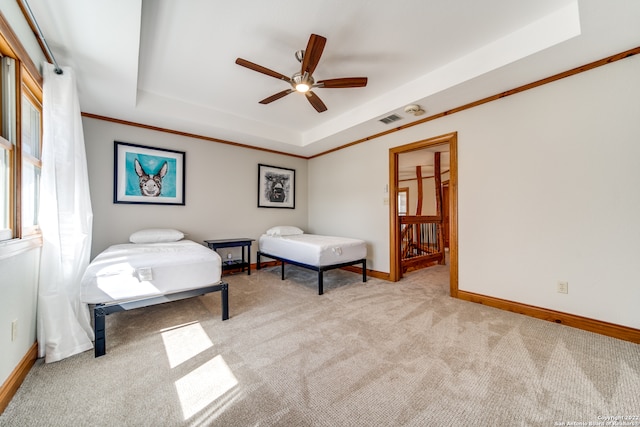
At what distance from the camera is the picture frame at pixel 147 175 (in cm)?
367

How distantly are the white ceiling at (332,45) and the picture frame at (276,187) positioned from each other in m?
1.82

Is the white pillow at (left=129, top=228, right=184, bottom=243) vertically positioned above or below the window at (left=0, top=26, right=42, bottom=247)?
below

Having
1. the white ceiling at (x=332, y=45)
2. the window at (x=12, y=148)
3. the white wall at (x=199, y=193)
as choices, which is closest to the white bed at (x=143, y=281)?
the window at (x=12, y=148)

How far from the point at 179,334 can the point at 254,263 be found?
2.66 m

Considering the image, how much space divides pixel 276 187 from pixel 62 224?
141 inches

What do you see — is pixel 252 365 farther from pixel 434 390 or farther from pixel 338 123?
pixel 338 123

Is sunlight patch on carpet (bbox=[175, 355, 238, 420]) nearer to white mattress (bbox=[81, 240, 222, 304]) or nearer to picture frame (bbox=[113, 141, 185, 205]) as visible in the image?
white mattress (bbox=[81, 240, 222, 304])

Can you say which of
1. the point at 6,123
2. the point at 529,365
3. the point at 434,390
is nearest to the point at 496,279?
the point at 529,365

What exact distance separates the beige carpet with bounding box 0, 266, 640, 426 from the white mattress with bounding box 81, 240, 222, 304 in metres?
0.42

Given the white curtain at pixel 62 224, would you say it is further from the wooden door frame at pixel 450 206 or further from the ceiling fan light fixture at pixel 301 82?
A: the wooden door frame at pixel 450 206

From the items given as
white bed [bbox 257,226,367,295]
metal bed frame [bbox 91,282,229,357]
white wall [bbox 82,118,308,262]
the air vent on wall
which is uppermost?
the air vent on wall

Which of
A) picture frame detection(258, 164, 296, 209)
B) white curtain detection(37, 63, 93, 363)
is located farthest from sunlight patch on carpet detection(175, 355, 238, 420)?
picture frame detection(258, 164, 296, 209)

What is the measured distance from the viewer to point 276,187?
5.33 m

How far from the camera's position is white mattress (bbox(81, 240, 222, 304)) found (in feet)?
6.40
